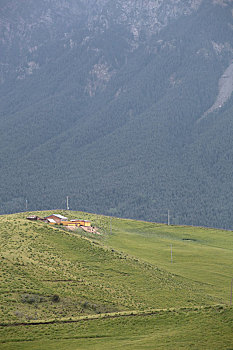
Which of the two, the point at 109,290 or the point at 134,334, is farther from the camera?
the point at 109,290

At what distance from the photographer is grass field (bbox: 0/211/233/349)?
7431 cm

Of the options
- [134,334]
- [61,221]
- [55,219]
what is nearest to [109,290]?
[134,334]

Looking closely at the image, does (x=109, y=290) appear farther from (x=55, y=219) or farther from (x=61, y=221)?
(x=55, y=219)

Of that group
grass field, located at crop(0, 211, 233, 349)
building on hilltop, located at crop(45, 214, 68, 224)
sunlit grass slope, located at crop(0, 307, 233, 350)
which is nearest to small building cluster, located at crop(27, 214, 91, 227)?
building on hilltop, located at crop(45, 214, 68, 224)

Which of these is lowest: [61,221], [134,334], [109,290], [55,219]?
[134,334]

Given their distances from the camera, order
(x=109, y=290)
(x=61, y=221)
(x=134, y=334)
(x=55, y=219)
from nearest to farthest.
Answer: (x=134, y=334) → (x=109, y=290) → (x=61, y=221) → (x=55, y=219)

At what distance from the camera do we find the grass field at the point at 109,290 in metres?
74.3

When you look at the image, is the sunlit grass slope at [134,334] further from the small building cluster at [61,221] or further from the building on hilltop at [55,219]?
the building on hilltop at [55,219]

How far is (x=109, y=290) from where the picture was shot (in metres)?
96.5

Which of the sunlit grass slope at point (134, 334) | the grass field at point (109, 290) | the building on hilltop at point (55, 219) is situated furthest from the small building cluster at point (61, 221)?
the sunlit grass slope at point (134, 334)

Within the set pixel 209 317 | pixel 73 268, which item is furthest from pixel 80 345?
pixel 73 268

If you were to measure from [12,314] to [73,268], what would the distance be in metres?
24.6

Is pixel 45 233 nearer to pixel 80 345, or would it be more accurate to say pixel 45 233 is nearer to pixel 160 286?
pixel 160 286

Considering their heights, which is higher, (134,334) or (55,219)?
(55,219)
